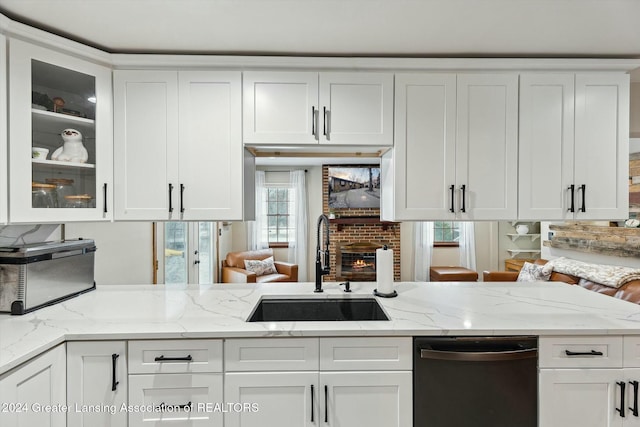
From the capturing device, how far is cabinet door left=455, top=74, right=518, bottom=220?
5.91 ft

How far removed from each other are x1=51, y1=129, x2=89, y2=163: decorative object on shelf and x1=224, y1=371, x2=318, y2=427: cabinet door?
4.52 feet

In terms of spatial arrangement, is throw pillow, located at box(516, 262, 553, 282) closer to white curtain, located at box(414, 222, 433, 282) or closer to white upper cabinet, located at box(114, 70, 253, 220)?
white curtain, located at box(414, 222, 433, 282)

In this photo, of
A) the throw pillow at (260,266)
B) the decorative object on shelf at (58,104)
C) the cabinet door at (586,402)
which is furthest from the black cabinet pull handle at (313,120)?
the throw pillow at (260,266)

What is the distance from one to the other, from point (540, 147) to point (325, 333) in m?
1.62

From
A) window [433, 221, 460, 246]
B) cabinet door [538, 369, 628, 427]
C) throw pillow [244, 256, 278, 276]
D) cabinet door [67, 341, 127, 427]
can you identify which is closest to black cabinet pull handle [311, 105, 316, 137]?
cabinet door [67, 341, 127, 427]

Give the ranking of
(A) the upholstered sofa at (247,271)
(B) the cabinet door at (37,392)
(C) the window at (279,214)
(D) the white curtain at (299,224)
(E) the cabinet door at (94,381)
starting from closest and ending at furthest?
(B) the cabinet door at (37,392) < (E) the cabinet door at (94,381) < (A) the upholstered sofa at (247,271) < (D) the white curtain at (299,224) < (C) the window at (279,214)

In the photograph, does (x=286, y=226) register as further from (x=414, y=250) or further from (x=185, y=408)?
(x=185, y=408)

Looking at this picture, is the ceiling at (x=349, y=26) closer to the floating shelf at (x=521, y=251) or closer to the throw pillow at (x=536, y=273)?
the throw pillow at (x=536, y=273)

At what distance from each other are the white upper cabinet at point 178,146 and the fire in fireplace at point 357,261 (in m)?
3.86

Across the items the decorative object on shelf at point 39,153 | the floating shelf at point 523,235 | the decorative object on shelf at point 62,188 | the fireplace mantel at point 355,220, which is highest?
the decorative object on shelf at point 39,153

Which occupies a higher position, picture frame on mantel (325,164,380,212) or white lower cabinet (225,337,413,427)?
picture frame on mantel (325,164,380,212)

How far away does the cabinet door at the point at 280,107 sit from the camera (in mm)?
1774

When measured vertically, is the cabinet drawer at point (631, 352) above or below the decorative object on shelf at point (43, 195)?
below

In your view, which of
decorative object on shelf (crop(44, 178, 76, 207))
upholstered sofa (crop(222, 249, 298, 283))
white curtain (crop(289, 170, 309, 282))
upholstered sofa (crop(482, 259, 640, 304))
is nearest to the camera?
decorative object on shelf (crop(44, 178, 76, 207))
